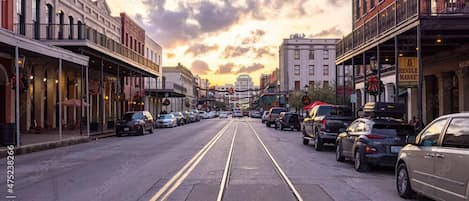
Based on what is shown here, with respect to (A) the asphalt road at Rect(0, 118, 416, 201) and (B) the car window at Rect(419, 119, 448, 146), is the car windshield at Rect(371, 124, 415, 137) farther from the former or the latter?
(B) the car window at Rect(419, 119, 448, 146)

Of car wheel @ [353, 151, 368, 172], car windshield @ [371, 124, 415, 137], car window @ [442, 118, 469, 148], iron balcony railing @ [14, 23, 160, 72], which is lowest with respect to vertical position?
car wheel @ [353, 151, 368, 172]

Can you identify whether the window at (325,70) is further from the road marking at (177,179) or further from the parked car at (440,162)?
the parked car at (440,162)

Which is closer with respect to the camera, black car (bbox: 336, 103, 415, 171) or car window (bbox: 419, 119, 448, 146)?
car window (bbox: 419, 119, 448, 146)

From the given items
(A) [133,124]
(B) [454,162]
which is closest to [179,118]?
(A) [133,124]

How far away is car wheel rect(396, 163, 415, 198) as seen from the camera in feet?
31.4

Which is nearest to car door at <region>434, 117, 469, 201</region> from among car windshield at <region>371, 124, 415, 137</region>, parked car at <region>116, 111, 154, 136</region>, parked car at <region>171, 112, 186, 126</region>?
car windshield at <region>371, 124, 415, 137</region>

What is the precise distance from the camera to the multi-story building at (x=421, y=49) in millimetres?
18516

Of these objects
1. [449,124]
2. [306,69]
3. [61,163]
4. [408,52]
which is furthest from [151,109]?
[449,124]

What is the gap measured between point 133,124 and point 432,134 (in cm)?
2697

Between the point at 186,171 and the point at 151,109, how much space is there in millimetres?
55426

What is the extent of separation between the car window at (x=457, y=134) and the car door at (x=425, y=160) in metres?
0.29

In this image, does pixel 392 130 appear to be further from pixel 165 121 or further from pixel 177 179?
pixel 165 121

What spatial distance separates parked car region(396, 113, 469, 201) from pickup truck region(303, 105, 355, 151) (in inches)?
414

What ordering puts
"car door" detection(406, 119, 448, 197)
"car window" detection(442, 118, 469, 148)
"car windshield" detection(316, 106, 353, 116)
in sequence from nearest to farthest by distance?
"car window" detection(442, 118, 469, 148) → "car door" detection(406, 119, 448, 197) → "car windshield" detection(316, 106, 353, 116)
